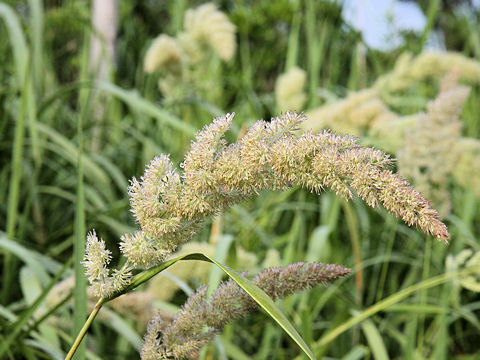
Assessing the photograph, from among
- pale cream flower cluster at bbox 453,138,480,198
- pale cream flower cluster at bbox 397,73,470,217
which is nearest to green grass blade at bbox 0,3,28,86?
pale cream flower cluster at bbox 397,73,470,217

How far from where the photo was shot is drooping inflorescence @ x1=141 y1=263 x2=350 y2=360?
698 mm

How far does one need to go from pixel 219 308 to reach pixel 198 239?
1.70 m

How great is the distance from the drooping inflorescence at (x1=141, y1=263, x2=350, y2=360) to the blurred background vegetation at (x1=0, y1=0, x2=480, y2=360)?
0.78 ft

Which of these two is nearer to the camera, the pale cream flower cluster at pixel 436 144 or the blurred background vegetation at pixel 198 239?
the blurred background vegetation at pixel 198 239

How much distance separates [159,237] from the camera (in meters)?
0.67

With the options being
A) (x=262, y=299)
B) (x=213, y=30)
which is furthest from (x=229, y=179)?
(x=213, y=30)

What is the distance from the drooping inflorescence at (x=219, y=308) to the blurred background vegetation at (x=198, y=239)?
0.24 metres

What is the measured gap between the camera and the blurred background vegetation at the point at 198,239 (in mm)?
1465

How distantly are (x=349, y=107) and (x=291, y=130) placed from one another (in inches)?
58.1

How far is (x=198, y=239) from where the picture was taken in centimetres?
241

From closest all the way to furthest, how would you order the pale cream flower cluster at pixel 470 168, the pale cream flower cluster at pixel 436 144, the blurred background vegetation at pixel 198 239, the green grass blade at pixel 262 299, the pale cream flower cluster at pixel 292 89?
1. the green grass blade at pixel 262 299
2. the blurred background vegetation at pixel 198 239
3. the pale cream flower cluster at pixel 436 144
4. the pale cream flower cluster at pixel 470 168
5. the pale cream flower cluster at pixel 292 89

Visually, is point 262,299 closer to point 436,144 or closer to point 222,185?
point 222,185

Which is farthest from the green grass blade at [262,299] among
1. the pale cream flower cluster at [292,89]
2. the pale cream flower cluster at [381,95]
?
the pale cream flower cluster at [292,89]

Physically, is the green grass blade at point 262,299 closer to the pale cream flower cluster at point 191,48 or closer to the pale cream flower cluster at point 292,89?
the pale cream flower cluster at point 292,89
